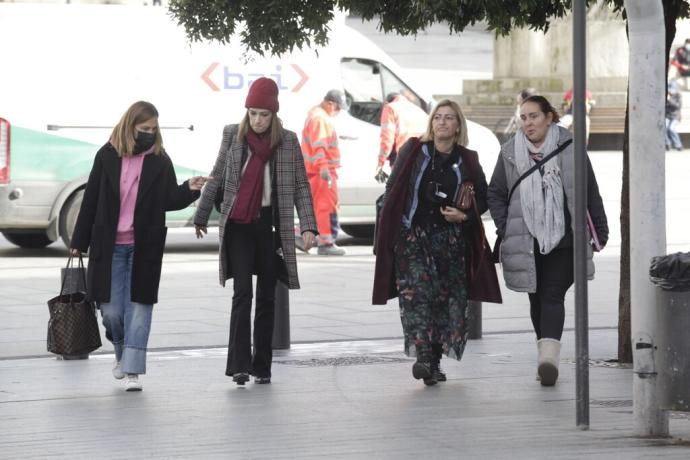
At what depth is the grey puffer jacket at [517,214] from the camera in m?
8.77

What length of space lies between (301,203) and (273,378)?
39.5 inches

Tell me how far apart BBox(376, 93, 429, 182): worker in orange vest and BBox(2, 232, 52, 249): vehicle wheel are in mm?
3846

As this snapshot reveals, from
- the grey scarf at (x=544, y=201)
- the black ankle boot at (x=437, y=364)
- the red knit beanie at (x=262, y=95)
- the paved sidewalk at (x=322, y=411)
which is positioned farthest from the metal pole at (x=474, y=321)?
the red knit beanie at (x=262, y=95)

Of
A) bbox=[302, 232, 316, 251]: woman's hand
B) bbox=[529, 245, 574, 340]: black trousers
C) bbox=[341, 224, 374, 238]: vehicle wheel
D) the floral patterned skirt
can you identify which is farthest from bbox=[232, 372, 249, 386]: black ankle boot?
bbox=[341, 224, 374, 238]: vehicle wheel

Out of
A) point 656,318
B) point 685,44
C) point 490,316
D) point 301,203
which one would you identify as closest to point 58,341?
point 301,203

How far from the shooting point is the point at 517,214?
29.2ft

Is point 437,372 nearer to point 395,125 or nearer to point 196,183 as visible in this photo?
point 196,183

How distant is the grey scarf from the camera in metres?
8.71

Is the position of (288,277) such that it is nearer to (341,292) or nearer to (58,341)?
(58,341)

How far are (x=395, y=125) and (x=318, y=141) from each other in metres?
0.96

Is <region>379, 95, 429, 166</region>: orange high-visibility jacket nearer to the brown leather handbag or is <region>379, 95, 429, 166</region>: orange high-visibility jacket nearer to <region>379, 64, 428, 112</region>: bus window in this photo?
<region>379, 64, 428, 112</region>: bus window

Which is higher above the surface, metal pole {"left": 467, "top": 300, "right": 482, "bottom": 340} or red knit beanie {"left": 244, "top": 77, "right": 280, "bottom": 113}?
red knit beanie {"left": 244, "top": 77, "right": 280, "bottom": 113}

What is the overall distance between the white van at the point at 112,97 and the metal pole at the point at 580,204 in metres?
9.45

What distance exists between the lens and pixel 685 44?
132 ft
